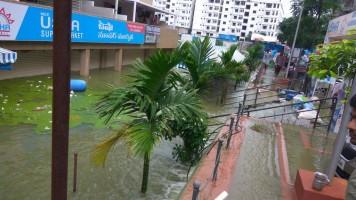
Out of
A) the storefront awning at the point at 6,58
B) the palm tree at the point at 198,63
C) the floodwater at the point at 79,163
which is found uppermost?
the palm tree at the point at 198,63

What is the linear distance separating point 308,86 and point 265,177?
14063 mm

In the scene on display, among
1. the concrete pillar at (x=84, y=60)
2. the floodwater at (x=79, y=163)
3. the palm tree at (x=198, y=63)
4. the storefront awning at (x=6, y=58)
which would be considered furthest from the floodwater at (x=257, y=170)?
the concrete pillar at (x=84, y=60)

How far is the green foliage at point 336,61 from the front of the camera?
427 cm

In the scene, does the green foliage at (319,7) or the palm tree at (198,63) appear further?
the green foliage at (319,7)

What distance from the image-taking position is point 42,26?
13172mm

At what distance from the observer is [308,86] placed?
1825 cm

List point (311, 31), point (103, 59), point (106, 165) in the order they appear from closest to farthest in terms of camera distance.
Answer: point (106, 165)
point (103, 59)
point (311, 31)

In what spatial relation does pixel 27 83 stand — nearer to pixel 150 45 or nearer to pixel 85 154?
pixel 85 154

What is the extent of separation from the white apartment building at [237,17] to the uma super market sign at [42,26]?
81.3m

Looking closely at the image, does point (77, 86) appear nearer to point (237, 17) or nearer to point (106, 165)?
point (106, 165)

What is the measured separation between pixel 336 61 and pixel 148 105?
262cm

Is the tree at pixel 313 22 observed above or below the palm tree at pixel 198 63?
above

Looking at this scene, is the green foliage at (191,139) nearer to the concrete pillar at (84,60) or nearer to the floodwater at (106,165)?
the floodwater at (106,165)

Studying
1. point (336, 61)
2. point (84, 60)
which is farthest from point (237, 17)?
point (336, 61)
